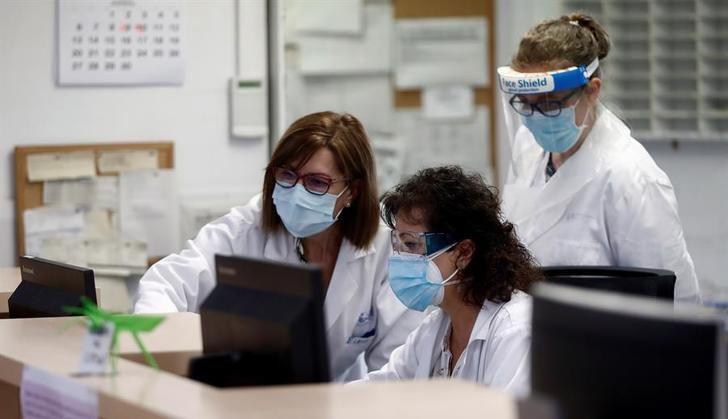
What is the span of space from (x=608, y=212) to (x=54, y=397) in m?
1.61

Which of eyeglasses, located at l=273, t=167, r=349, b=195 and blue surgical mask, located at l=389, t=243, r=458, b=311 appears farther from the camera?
eyeglasses, located at l=273, t=167, r=349, b=195

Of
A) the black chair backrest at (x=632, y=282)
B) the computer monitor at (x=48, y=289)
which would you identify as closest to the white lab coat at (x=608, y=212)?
the black chair backrest at (x=632, y=282)

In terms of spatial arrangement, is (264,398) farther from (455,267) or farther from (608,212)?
(608,212)

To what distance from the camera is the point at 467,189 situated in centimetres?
239

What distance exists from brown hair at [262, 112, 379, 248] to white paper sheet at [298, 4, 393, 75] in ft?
4.98

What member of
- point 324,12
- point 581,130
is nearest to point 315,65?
point 324,12

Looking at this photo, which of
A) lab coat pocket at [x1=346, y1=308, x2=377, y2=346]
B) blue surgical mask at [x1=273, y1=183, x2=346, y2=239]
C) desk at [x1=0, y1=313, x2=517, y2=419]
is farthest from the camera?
lab coat pocket at [x1=346, y1=308, x2=377, y2=346]

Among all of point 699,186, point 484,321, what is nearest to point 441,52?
point 699,186

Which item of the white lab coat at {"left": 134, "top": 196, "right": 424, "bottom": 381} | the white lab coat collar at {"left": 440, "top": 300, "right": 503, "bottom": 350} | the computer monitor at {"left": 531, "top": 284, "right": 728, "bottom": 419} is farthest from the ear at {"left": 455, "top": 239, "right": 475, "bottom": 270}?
the computer monitor at {"left": 531, "top": 284, "right": 728, "bottom": 419}

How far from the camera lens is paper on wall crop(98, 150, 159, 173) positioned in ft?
12.1

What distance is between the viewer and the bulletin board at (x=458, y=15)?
4461 mm

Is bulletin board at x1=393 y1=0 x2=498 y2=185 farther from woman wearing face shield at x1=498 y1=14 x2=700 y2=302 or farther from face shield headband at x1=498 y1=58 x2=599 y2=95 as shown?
face shield headband at x1=498 y1=58 x2=599 y2=95

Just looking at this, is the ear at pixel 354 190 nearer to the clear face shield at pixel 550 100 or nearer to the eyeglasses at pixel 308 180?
the eyeglasses at pixel 308 180

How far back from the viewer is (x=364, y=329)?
2.88 metres
